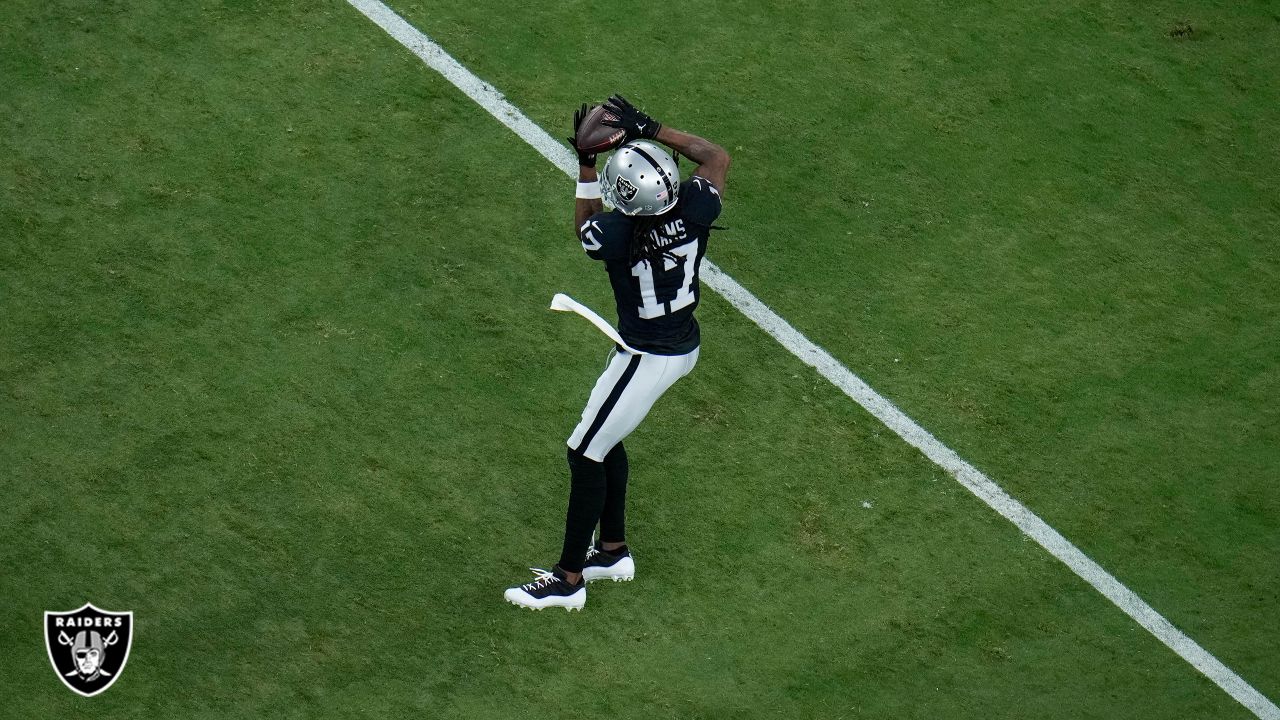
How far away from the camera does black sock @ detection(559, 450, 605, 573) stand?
6.80 metres

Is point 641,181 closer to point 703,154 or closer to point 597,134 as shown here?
point 597,134

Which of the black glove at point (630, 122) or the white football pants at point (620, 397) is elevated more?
the black glove at point (630, 122)

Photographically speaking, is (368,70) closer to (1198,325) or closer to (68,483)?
(68,483)

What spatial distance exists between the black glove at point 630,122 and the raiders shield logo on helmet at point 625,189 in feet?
1.07

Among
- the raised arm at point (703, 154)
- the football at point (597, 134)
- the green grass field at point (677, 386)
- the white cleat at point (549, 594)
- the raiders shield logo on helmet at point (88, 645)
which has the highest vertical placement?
the football at point (597, 134)

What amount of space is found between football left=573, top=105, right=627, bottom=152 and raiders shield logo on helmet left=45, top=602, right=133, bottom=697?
313 centimetres

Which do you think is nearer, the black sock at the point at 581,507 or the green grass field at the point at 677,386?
the black sock at the point at 581,507

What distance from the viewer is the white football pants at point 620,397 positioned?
6.68 meters

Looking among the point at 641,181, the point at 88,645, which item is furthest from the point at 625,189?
the point at 88,645

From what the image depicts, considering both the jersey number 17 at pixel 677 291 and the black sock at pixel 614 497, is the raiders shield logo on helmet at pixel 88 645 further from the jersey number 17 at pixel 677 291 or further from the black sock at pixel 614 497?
the jersey number 17 at pixel 677 291

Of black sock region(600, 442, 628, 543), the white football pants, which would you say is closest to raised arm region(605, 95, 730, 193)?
the white football pants

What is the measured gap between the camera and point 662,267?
651 cm

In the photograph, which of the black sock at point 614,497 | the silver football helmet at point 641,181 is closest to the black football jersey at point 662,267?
the silver football helmet at point 641,181

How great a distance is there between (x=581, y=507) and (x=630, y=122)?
1847 mm
